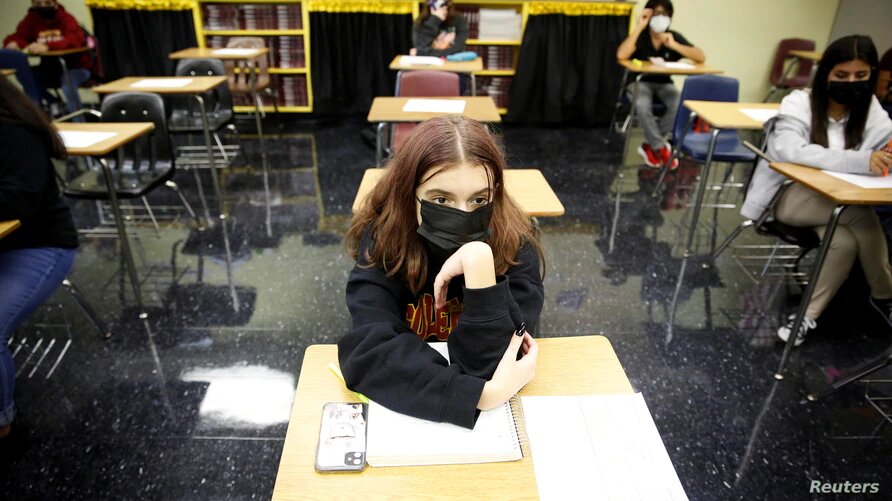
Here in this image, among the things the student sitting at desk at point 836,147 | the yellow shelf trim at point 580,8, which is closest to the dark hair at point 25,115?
the student sitting at desk at point 836,147

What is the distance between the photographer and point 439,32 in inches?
182

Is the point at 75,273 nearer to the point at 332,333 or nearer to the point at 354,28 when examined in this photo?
the point at 332,333

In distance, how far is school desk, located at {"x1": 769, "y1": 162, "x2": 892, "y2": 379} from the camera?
1.75 m

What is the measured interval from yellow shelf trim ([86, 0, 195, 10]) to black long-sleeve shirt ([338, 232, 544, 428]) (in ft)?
17.4

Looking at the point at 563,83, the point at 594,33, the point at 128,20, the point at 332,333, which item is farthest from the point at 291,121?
the point at 332,333

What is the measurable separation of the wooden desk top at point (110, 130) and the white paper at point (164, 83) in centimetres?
84

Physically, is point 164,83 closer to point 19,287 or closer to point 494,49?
point 19,287

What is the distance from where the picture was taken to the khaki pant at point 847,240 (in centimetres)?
213

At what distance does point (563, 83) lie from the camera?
5.43m

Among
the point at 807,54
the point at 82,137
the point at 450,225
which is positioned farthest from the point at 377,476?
the point at 807,54

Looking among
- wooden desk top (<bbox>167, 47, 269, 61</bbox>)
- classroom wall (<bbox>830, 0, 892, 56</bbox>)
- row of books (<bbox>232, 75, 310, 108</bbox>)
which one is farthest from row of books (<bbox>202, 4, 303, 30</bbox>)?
classroom wall (<bbox>830, 0, 892, 56</bbox>)

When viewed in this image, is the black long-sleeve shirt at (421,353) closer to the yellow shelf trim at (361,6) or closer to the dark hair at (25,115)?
the dark hair at (25,115)

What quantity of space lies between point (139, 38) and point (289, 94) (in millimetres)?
1519

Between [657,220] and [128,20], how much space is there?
5.27 m
